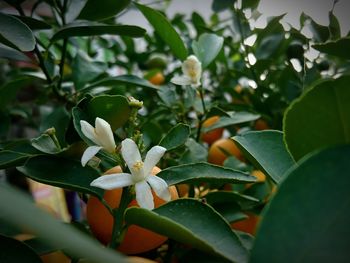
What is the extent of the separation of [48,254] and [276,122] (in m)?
0.44

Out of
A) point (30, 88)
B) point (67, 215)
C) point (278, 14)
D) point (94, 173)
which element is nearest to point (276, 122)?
point (278, 14)

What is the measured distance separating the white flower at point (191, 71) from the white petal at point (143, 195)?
25 centimetres

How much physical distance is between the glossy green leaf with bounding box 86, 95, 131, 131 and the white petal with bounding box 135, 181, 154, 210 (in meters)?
0.08

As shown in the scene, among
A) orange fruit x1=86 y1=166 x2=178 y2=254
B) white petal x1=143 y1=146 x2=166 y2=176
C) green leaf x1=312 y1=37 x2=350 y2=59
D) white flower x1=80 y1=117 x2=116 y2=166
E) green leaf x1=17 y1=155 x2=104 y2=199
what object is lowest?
orange fruit x1=86 y1=166 x2=178 y2=254

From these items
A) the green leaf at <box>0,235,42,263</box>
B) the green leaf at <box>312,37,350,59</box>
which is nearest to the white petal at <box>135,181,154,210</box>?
the green leaf at <box>0,235,42,263</box>

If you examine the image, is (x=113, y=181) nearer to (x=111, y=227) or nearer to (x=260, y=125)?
(x=111, y=227)

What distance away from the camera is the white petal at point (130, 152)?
14.0 inches

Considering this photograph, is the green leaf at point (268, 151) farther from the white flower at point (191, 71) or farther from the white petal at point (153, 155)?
the white flower at point (191, 71)

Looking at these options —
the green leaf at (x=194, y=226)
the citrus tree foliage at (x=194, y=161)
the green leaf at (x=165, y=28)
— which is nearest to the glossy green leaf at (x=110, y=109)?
the citrus tree foliage at (x=194, y=161)

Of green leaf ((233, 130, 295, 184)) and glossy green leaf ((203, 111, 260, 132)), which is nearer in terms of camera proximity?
green leaf ((233, 130, 295, 184))

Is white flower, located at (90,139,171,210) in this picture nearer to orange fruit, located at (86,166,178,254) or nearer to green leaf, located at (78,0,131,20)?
orange fruit, located at (86,166,178,254)

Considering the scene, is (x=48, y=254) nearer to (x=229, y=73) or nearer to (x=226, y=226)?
(x=226, y=226)

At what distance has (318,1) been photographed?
1.88 feet

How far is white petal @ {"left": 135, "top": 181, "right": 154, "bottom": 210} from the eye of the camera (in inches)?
13.8
